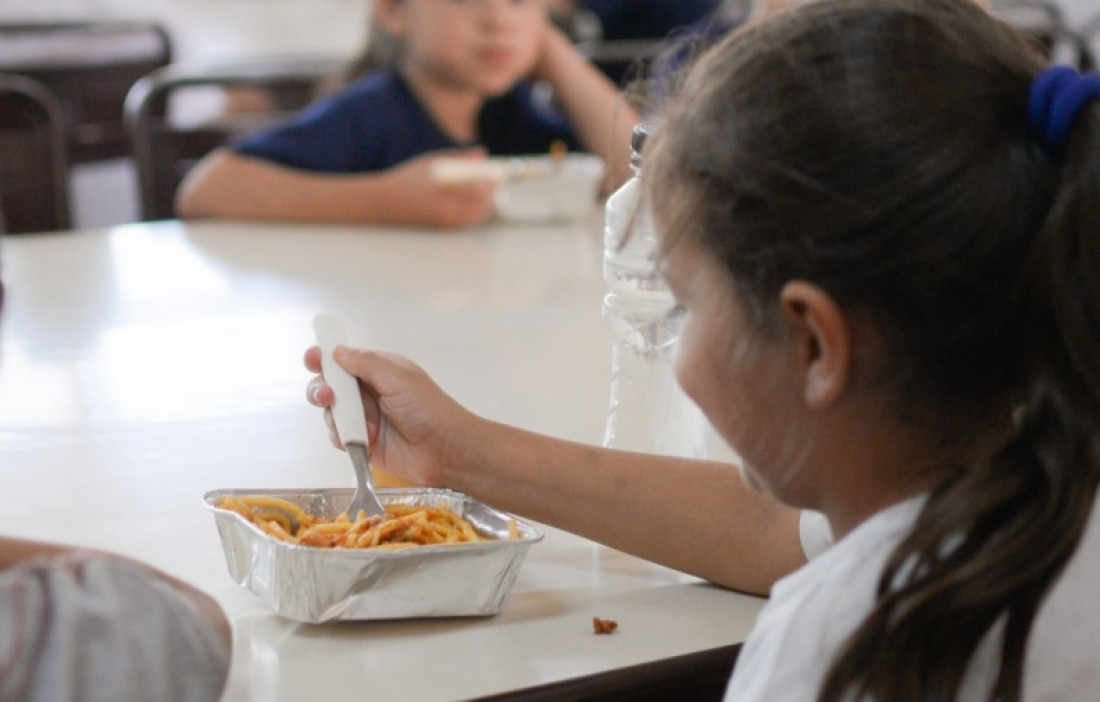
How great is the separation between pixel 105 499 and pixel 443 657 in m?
0.34

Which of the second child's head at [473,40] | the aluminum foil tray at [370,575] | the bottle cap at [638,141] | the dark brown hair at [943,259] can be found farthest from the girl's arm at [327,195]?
the dark brown hair at [943,259]

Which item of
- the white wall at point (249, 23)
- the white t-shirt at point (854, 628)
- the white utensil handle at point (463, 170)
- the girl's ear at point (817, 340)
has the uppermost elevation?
the girl's ear at point (817, 340)

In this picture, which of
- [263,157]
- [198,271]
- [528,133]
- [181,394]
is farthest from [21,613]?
[528,133]

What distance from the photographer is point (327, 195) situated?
75.1 inches

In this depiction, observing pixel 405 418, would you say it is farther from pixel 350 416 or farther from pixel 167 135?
pixel 167 135

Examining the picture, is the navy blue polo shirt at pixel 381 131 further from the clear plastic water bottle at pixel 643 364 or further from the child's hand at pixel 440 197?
the clear plastic water bottle at pixel 643 364

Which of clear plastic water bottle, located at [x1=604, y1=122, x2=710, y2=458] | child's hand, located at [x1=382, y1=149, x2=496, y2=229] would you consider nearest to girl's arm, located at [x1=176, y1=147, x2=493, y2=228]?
child's hand, located at [x1=382, y1=149, x2=496, y2=229]

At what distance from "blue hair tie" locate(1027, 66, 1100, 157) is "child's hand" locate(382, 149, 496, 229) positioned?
1.33 meters

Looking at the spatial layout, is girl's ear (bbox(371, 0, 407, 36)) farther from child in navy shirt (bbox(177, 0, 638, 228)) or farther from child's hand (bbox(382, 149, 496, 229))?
child's hand (bbox(382, 149, 496, 229))

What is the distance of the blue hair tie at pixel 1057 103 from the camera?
564 millimetres

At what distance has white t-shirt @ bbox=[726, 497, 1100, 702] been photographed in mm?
584

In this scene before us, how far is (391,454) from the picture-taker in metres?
0.89

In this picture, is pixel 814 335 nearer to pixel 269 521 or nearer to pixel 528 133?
pixel 269 521

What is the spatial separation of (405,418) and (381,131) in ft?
4.31
